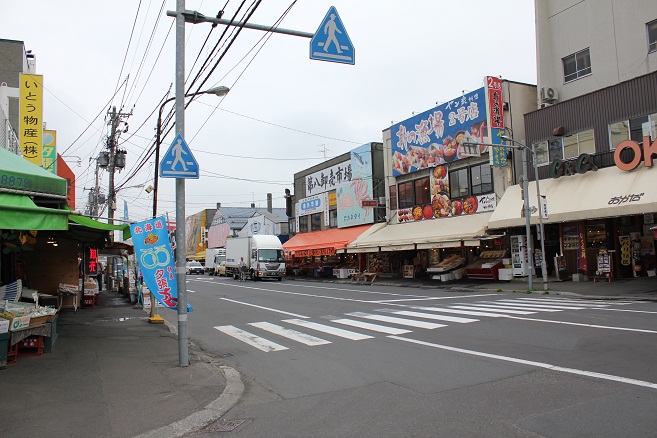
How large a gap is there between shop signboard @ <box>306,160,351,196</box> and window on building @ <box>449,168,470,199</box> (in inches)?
452

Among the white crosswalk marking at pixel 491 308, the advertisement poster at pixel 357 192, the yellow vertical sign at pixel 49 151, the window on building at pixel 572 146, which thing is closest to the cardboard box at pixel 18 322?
the white crosswalk marking at pixel 491 308

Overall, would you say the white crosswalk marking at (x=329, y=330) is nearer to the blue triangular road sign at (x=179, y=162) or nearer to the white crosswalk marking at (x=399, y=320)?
the white crosswalk marking at (x=399, y=320)

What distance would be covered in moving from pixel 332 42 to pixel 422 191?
81.3 ft

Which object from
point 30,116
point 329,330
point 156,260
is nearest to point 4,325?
point 156,260

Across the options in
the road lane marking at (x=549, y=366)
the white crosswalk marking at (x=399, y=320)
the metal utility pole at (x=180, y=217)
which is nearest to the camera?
the road lane marking at (x=549, y=366)

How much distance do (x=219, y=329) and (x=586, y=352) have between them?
9075mm

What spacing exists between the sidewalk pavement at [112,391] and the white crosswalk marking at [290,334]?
227 cm

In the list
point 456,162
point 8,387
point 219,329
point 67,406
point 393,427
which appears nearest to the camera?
point 393,427

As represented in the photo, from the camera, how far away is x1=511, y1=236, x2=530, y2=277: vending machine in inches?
955

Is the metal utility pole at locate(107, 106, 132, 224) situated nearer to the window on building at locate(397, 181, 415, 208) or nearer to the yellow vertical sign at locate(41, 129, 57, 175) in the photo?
the yellow vertical sign at locate(41, 129, 57, 175)

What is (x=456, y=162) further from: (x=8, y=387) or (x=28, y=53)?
(x=8, y=387)

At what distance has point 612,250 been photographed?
21344mm

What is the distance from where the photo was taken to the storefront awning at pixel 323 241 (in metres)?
36.4

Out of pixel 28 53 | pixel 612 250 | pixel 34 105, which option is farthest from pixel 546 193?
pixel 28 53
